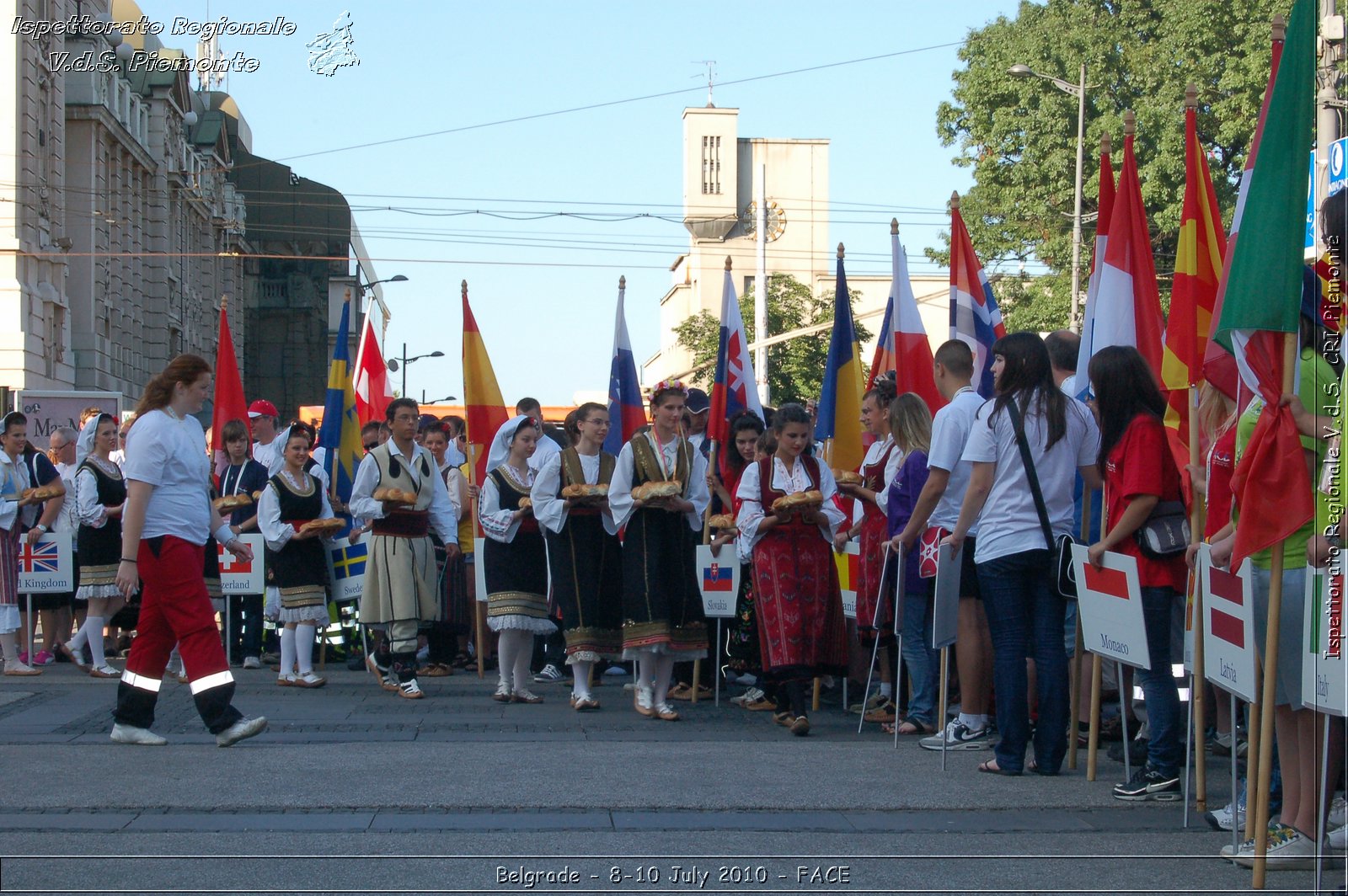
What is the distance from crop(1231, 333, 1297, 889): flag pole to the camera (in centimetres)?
503

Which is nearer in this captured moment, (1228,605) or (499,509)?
(1228,605)

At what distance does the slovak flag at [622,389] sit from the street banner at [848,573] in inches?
94.0

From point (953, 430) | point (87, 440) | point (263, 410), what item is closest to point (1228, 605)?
point (953, 430)

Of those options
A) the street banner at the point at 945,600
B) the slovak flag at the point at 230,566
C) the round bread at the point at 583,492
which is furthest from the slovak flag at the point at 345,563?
the street banner at the point at 945,600

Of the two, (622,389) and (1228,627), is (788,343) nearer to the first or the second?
(622,389)

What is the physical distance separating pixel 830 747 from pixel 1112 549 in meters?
2.31

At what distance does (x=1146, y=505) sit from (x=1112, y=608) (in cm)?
46

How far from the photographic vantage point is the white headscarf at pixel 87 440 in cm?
1262

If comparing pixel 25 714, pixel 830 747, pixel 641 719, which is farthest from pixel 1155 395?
pixel 25 714

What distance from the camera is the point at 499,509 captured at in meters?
10.6

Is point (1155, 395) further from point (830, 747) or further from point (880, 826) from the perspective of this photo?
point (830, 747)

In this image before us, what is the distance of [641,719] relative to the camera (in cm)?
986

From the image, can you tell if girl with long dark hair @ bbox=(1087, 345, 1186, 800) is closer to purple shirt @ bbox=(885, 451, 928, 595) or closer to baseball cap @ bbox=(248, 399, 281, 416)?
purple shirt @ bbox=(885, 451, 928, 595)

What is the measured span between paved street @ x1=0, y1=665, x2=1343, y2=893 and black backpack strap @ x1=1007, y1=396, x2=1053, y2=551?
117 centimetres
